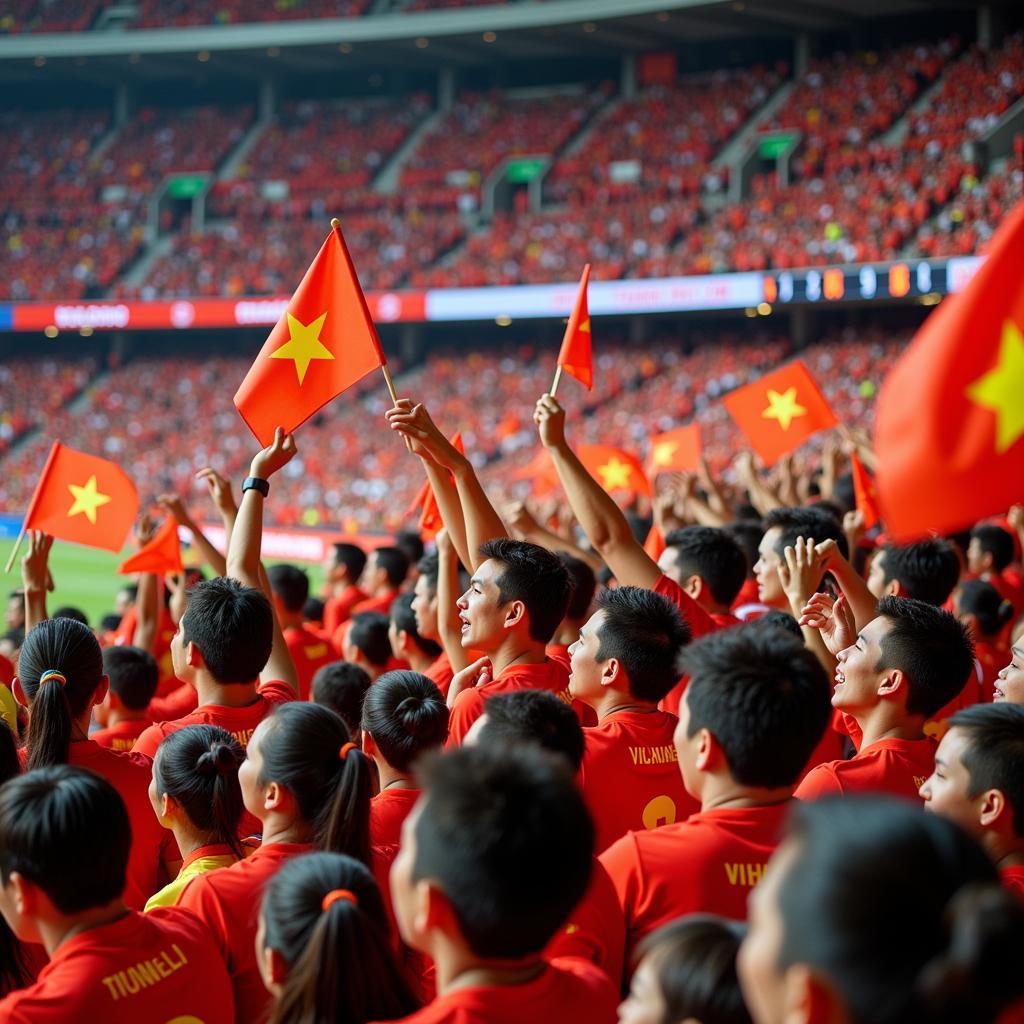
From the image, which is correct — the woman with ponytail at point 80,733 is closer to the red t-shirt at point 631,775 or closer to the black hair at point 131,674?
the black hair at point 131,674

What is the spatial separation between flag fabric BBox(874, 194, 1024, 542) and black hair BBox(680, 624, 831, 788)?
1.49 feet

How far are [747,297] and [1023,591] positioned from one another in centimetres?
2050

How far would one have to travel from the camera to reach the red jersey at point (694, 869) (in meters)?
2.86

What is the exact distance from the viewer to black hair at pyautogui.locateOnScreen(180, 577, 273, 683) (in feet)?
14.5

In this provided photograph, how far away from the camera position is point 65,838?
2.64 metres

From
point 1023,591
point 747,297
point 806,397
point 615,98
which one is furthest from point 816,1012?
point 615,98

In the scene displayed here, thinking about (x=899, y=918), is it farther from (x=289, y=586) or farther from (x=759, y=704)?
(x=289, y=586)

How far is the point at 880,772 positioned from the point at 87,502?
15.9 feet

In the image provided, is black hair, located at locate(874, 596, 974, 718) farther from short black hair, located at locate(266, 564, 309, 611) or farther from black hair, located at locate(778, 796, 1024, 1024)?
short black hair, located at locate(266, 564, 309, 611)

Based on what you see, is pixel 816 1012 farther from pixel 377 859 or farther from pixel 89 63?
pixel 89 63

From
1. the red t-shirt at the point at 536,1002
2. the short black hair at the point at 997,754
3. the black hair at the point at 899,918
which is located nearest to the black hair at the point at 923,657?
the short black hair at the point at 997,754

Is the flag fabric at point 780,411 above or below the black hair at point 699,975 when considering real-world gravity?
above

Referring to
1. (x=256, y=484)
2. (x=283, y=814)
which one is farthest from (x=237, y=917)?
(x=256, y=484)

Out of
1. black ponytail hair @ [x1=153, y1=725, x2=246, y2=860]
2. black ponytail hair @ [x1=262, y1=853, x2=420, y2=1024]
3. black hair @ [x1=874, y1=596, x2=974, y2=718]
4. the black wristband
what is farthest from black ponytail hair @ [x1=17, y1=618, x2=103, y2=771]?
black hair @ [x1=874, y1=596, x2=974, y2=718]
